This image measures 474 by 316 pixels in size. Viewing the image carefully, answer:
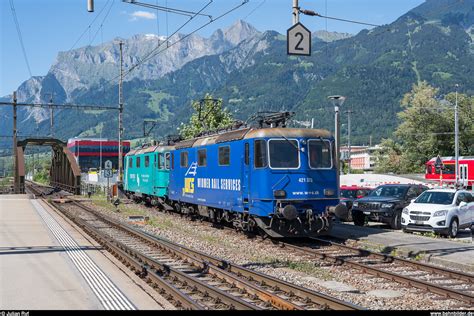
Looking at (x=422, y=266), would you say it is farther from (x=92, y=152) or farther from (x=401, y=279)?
(x=92, y=152)

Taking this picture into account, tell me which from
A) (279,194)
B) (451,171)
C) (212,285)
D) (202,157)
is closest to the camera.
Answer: (212,285)

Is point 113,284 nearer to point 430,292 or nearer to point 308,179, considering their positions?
point 430,292

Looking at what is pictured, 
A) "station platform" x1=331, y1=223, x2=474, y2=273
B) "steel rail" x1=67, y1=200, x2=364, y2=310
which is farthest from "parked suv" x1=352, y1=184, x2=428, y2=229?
"steel rail" x1=67, y1=200, x2=364, y2=310

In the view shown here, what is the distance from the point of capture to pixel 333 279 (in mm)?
11359

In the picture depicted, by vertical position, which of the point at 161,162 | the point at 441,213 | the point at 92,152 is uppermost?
the point at 92,152

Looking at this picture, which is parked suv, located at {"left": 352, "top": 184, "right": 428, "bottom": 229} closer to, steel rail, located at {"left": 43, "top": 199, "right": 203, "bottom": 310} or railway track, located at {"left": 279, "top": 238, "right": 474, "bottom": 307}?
railway track, located at {"left": 279, "top": 238, "right": 474, "bottom": 307}

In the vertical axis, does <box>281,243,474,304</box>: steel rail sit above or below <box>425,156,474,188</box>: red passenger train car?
below

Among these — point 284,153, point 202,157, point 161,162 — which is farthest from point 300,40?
point 161,162

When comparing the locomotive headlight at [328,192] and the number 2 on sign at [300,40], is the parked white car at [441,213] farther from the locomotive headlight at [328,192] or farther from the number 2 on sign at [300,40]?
the number 2 on sign at [300,40]

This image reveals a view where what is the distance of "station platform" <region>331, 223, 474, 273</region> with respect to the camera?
1311cm

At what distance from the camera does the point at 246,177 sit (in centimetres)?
1675

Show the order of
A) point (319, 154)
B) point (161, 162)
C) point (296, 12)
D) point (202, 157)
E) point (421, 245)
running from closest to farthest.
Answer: point (296, 12) → point (421, 245) → point (319, 154) → point (202, 157) → point (161, 162)

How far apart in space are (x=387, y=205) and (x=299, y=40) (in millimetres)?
9151

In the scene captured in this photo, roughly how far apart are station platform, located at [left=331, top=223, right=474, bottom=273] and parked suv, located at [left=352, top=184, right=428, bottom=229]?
3.37ft
